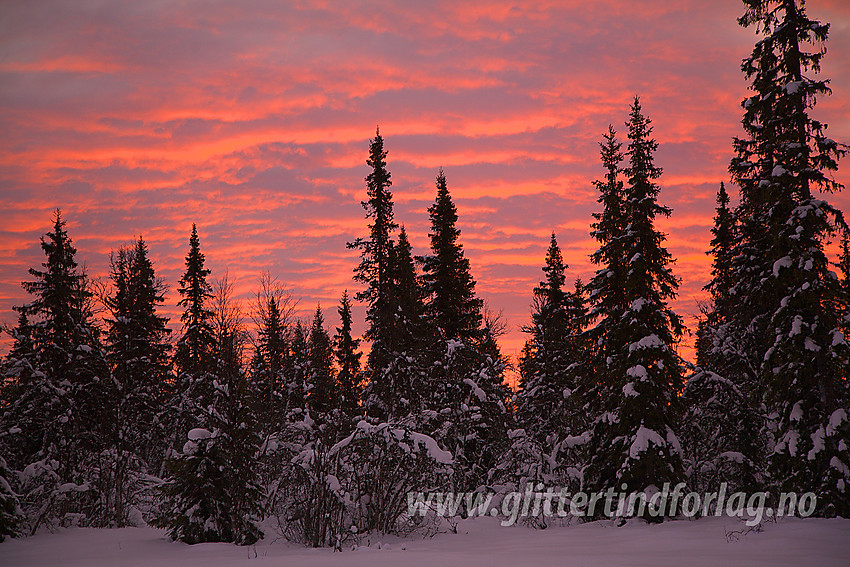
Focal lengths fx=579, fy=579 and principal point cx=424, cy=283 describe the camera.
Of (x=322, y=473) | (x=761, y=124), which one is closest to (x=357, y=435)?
(x=322, y=473)

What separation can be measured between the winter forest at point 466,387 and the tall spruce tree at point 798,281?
0.06 m

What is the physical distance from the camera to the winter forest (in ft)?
47.3

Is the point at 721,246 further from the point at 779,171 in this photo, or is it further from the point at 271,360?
the point at 271,360

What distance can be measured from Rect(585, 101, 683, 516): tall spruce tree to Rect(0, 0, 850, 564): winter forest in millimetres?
81

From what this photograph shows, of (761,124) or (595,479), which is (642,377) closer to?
(595,479)

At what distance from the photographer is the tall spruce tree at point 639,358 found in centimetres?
1831

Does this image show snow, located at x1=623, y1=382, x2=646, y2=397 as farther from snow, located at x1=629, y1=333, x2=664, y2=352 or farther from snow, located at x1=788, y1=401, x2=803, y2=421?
snow, located at x1=788, y1=401, x2=803, y2=421

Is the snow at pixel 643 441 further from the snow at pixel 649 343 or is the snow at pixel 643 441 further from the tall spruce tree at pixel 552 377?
the tall spruce tree at pixel 552 377

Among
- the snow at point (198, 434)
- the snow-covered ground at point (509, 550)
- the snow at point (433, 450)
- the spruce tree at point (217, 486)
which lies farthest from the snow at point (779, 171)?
the snow at point (198, 434)

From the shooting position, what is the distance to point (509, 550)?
36.8 feet

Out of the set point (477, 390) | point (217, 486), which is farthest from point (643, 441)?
point (217, 486)

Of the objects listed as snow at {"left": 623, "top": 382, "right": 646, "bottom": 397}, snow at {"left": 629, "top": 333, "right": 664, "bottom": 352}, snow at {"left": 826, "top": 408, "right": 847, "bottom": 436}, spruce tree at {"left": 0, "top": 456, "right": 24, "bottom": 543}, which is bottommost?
spruce tree at {"left": 0, "top": 456, "right": 24, "bottom": 543}

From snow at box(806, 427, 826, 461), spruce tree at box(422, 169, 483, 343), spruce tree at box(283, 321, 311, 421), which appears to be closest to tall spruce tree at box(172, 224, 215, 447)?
spruce tree at box(283, 321, 311, 421)

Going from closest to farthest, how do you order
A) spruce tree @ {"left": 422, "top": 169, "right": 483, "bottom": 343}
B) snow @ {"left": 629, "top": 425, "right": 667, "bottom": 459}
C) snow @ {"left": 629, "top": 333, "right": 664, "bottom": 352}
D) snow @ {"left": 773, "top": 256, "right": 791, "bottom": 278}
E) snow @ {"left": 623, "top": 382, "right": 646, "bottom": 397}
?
snow @ {"left": 773, "top": 256, "right": 791, "bottom": 278} < snow @ {"left": 629, "top": 425, "right": 667, "bottom": 459} < snow @ {"left": 623, "top": 382, "right": 646, "bottom": 397} < snow @ {"left": 629, "top": 333, "right": 664, "bottom": 352} < spruce tree @ {"left": 422, "top": 169, "right": 483, "bottom": 343}
